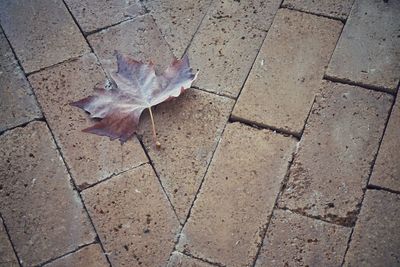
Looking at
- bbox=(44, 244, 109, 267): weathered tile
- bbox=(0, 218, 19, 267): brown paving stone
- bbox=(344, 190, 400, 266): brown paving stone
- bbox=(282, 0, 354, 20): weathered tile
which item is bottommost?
bbox=(0, 218, 19, 267): brown paving stone

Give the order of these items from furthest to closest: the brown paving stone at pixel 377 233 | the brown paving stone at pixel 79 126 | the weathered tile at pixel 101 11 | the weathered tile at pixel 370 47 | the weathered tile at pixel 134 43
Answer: the weathered tile at pixel 101 11 → the weathered tile at pixel 134 43 → the weathered tile at pixel 370 47 → the brown paving stone at pixel 79 126 → the brown paving stone at pixel 377 233

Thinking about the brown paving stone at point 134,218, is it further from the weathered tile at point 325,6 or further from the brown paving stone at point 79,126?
the weathered tile at point 325,6

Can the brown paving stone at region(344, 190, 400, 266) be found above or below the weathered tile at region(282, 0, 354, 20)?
below

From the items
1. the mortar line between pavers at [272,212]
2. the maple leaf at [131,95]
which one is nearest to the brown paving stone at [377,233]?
the mortar line between pavers at [272,212]

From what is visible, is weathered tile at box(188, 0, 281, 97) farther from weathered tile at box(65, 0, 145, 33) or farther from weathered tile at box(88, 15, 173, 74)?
weathered tile at box(65, 0, 145, 33)

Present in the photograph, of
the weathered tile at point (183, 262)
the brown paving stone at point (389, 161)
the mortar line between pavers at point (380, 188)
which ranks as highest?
the brown paving stone at point (389, 161)

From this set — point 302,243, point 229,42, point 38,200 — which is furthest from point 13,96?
point 302,243

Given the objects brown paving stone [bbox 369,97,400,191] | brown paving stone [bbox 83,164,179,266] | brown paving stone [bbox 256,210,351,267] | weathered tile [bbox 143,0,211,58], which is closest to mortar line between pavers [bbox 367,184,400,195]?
brown paving stone [bbox 369,97,400,191]
